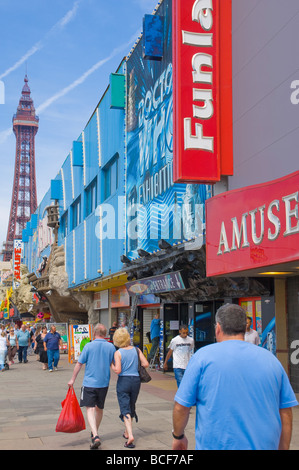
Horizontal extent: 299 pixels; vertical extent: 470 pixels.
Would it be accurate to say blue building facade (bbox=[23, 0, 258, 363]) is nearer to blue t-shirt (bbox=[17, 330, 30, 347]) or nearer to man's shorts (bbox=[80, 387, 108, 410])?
blue t-shirt (bbox=[17, 330, 30, 347])

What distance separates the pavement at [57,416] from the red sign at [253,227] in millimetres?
2845

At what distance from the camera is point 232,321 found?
3508mm

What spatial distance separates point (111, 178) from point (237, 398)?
68.5 ft

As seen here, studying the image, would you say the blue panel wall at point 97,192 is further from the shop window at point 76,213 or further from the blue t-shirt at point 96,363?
the blue t-shirt at point 96,363

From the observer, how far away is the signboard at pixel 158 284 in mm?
15281

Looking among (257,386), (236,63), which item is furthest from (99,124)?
(257,386)

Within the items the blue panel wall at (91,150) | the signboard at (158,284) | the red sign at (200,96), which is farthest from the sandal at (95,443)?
the blue panel wall at (91,150)

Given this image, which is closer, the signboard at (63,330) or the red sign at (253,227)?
the red sign at (253,227)

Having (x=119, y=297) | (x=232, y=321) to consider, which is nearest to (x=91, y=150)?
(x=119, y=297)

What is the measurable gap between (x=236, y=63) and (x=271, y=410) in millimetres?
10214

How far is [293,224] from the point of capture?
8.87m

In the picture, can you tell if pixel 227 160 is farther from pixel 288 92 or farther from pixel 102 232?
pixel 102 232

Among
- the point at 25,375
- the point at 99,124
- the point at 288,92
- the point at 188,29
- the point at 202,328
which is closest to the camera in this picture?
the point at 288,92

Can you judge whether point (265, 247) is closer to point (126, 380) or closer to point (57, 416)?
point (126, 380)
